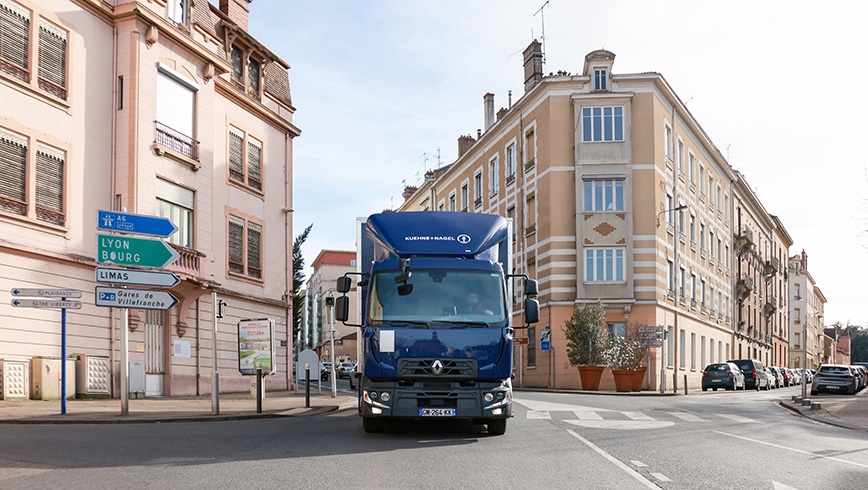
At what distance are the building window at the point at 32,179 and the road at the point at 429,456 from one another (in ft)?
28.7

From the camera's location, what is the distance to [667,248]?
44812 mm

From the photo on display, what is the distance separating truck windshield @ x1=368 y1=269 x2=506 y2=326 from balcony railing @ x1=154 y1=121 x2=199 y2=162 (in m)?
15.5

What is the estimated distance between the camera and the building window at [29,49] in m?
21.0

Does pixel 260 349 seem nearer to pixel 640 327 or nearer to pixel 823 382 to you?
pixel 640 327

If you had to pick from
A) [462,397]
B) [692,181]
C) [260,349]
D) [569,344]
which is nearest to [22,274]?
[260,349]

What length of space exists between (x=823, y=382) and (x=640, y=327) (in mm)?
9366

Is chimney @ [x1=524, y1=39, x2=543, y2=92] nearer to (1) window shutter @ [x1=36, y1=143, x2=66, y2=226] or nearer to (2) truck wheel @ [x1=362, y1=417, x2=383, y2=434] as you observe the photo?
(1) window shutter @ [x1=36, y1=143, x2=66, y2=226]

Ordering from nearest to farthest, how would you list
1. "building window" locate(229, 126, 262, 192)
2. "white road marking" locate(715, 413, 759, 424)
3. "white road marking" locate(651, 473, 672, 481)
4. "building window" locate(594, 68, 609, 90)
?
"white road marking" locate(651, 473, 672, 481), "white road marking" locate(715, 413, 759, 424), "building window" locate(229, 126, 262, 192), "building window" locate(594, 68, 609, 90)

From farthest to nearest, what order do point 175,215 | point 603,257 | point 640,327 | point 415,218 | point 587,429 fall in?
1. point 603,257
2. point 640,327
3. point 175,215
4. point 587,429
5. point 415,218

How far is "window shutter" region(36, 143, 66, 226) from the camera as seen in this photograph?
21.8 meters

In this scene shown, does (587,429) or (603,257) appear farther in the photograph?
(603,257)

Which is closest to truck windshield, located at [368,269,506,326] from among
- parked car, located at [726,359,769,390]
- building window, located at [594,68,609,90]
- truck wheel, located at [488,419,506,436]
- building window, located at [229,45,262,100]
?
truck wheel, located at [488,419,506,436]

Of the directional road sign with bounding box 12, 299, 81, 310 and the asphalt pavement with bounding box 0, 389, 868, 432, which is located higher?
the directional road sign with bounding box 12, 299, 81, 310

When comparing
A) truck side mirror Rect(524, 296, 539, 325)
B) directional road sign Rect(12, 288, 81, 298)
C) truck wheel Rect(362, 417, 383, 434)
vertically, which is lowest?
truck wheel Rect(362, 417, 383, 434)
